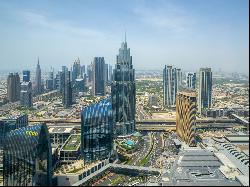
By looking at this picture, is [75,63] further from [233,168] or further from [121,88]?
[233,168]

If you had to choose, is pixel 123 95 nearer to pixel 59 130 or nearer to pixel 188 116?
pixel 59 130

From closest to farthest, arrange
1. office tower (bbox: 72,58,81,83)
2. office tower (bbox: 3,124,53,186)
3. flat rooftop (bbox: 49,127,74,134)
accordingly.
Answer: office tower (bbox: 3,124,53,186), flat rooftop (bbox: 49,127,74,134), office tower (bbox: 72,58,81,83)

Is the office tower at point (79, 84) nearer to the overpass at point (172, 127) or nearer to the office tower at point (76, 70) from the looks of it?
the office tower at point (76, 70)

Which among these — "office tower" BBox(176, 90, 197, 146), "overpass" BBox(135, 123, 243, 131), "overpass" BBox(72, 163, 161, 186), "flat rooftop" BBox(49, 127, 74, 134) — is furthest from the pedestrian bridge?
"overpass" BBox(135, 123, 243, 131)

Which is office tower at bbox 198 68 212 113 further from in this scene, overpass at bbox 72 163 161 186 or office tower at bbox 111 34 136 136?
overpass at bbox 72 163 161 186

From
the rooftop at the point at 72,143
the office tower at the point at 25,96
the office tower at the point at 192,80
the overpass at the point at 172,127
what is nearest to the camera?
the rooftop at the point at 72,143

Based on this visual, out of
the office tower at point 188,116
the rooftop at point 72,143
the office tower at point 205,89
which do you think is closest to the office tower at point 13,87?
the office tower at point 205,89
